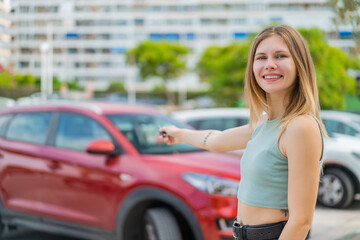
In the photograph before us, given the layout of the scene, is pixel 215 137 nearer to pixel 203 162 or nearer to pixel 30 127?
pixel 203 162

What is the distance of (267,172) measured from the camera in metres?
1.69

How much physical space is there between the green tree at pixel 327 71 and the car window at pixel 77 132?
566 inches

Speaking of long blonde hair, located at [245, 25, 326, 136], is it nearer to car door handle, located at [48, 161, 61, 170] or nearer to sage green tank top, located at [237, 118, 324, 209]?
sage green tank top, located at [237, 118, 324, 209]

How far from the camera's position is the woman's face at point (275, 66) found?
5.64 ft

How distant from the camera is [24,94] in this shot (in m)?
52.1

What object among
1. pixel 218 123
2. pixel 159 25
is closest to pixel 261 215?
pixel 218 123

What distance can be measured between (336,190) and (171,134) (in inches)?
224

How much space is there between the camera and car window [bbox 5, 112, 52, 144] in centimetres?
501

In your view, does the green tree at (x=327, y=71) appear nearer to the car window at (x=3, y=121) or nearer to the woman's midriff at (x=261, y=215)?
the car window at (x=3, y=121)

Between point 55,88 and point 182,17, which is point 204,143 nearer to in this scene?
point 55,88

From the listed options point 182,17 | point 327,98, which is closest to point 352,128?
point 327,98

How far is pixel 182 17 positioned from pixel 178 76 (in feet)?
64.8

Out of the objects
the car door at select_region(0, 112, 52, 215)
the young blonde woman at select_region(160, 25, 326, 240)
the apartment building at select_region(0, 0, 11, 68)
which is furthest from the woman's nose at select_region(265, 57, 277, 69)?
the car door at select_region(0, 112, 52, 215)

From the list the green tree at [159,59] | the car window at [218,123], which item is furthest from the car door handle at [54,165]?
the green tree at [159,59]
